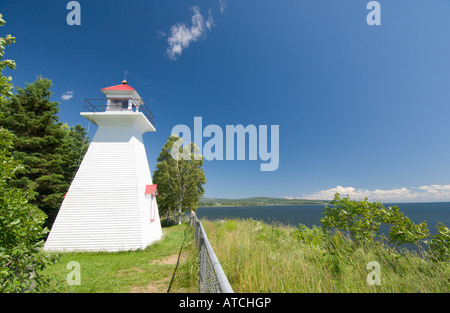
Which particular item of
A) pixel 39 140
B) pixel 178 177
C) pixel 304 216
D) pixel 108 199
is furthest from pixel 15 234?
pixel 304 216

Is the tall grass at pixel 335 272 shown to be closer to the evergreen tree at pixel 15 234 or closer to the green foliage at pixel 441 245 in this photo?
the green foliage at pixel 441 245

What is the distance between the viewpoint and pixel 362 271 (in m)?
3.48

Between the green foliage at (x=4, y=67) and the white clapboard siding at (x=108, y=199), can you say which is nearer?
the green foliage at (x=4, y=67)

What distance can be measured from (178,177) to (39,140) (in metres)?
11.8

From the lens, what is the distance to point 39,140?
12.0 m

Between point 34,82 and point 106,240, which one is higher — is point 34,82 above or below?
above

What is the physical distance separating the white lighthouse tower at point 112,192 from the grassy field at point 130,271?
693mm

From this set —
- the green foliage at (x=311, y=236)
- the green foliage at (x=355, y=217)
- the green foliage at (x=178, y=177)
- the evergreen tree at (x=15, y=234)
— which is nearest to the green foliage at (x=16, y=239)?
the evergreen tree at (x=15, y=234)

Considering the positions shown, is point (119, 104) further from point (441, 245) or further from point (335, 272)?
point (441, 245)

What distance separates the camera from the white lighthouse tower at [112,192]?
8.12 m

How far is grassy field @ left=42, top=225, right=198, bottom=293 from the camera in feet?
15.7

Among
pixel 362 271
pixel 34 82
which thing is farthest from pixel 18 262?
pixel 34 82
